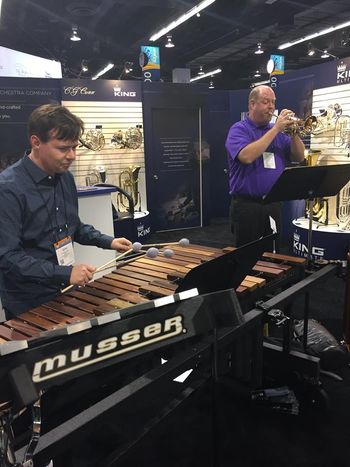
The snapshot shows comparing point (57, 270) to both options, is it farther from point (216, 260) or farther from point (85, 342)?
point (85, 342)

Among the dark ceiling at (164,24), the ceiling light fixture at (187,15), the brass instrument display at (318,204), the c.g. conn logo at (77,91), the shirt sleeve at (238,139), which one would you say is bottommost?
the brass instrument display at (318,204)

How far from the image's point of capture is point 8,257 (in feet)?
5.99

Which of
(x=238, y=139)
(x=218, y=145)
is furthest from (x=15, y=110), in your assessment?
(x=238, y=139)

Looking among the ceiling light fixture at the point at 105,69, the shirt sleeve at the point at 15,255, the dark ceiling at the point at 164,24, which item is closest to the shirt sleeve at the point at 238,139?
the shirt sleeve at the point at 15,255

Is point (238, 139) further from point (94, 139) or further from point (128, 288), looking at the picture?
point (94, 139)

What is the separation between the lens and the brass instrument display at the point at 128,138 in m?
7.27

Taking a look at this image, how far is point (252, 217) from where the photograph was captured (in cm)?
345

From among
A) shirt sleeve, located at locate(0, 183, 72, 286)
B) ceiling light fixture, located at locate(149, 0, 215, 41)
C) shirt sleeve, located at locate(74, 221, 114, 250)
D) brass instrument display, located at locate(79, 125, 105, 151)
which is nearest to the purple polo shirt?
shirt sleeve, located at locate(74, 221, 114, 250)

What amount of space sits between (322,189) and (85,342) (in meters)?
2.37

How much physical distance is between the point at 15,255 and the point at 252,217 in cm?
215

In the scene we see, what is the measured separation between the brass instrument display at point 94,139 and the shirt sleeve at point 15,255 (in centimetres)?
521

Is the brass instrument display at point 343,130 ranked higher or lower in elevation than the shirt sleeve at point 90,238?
higher

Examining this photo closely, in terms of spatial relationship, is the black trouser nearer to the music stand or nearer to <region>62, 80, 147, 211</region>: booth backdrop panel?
the music stand

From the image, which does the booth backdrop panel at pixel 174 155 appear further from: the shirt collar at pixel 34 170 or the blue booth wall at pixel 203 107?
the shirt collar at pixel 34 170
